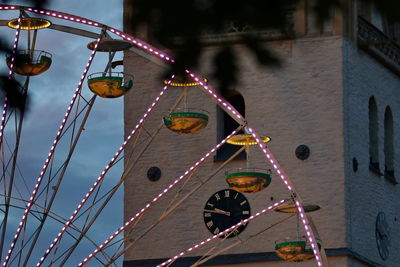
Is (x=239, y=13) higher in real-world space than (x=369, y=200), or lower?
Answer: lower

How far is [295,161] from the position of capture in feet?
113

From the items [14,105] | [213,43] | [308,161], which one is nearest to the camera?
[213,43]

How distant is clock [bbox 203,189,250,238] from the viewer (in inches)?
1388

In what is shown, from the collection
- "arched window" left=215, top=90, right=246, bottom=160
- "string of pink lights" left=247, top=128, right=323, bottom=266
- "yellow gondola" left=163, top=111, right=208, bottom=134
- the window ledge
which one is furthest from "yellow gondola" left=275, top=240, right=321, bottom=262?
the window ledge

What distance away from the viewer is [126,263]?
3616 centimetres

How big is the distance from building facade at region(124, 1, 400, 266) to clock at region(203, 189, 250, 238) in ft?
0.51

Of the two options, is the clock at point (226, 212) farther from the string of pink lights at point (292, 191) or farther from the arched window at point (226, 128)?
the string of pink lights at point (292, 191)

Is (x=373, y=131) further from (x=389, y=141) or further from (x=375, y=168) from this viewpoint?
(x=375, y=168)

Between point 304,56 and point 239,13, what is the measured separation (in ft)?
97.5

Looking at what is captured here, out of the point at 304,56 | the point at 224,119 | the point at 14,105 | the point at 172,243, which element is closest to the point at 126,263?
the point at 172,243

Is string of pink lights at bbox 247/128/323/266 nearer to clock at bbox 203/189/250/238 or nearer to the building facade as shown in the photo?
the building facade

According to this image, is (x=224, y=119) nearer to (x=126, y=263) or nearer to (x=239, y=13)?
(x=126, y=263)

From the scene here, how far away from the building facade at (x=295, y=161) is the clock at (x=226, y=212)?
0.51 feet

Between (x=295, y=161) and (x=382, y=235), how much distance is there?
11.7ft
